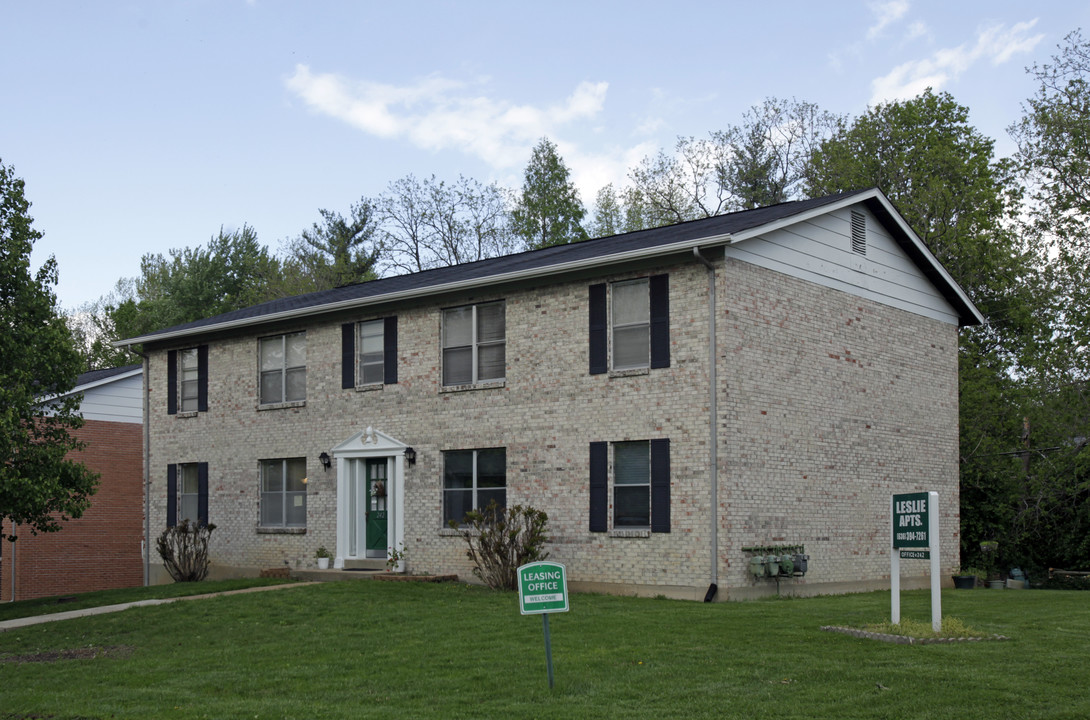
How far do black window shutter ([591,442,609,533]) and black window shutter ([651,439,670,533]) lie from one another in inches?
34.9

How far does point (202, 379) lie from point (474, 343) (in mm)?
8130

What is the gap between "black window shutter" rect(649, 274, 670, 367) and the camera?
18.0 m

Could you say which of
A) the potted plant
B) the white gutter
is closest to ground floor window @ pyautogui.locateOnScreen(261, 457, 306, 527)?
the white gutter

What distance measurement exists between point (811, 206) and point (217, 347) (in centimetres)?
1343

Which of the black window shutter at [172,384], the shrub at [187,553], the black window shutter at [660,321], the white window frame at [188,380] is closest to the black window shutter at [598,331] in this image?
the black window shutter at [660,321]

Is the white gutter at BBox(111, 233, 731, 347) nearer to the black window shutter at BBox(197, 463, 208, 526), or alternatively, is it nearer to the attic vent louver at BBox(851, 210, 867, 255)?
the black window shutter at BBox(197, 463, 208, 526)

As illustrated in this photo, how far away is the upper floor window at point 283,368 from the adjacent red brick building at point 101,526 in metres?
8.00

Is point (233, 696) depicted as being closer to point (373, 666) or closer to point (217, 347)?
point (373, 666)

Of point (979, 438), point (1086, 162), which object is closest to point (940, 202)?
point (1086, 162)

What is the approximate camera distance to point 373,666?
1177 cm

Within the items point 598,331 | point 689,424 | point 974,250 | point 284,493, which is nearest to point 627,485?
point 689,424

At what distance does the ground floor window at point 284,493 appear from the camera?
23.5 m

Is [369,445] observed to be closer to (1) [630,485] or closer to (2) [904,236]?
(1) [630,485]

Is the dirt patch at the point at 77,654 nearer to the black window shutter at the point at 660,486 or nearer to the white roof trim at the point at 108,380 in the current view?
the black window shutter at the point at 660,486
